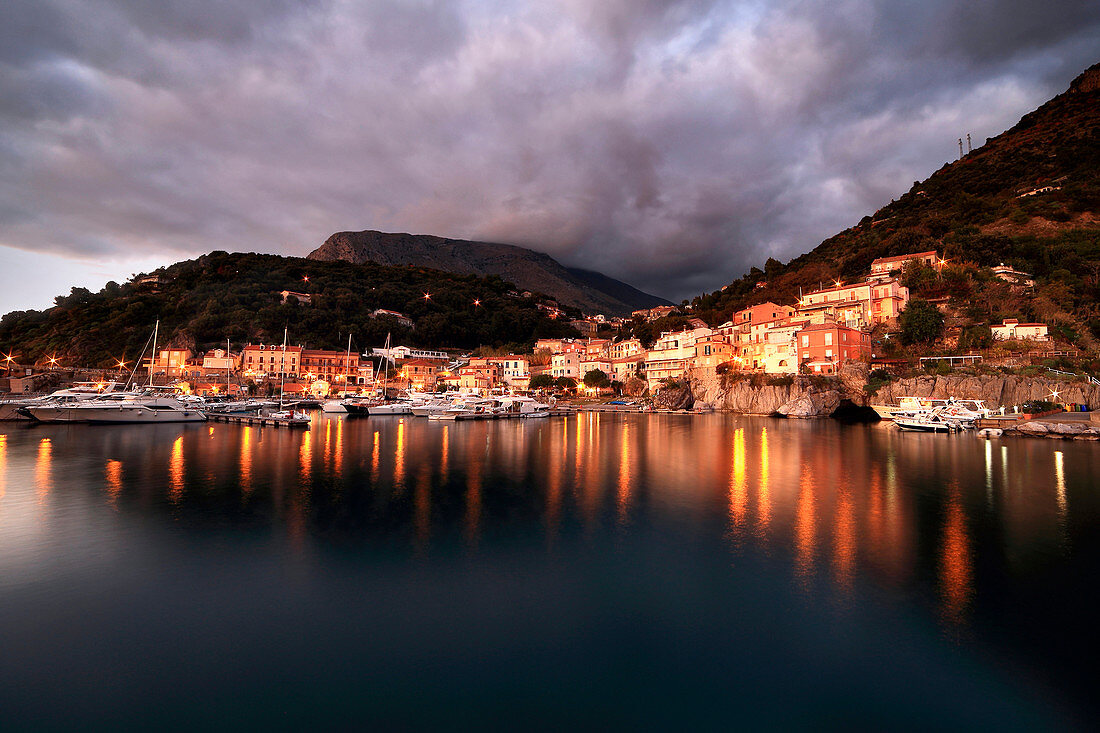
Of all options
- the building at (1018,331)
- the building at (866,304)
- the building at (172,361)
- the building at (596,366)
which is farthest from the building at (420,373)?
the building at (1018,331)

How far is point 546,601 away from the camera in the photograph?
257 inches

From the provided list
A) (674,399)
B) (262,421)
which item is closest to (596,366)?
(674,399)

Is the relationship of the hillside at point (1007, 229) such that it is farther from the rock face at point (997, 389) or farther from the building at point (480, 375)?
the building at point (480, 375)

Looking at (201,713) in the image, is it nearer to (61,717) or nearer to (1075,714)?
(61,717)

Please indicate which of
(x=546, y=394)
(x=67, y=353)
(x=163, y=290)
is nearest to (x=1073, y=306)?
(x=546, y=394)

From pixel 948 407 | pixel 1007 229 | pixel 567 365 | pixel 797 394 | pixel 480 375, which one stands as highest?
pixel 1007 229

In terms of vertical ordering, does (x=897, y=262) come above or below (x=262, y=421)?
above

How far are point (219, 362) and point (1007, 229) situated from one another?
82.9 m

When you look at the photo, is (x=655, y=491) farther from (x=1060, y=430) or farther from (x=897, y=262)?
(x=897, y=262)

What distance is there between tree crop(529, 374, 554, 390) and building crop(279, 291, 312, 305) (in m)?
37.0

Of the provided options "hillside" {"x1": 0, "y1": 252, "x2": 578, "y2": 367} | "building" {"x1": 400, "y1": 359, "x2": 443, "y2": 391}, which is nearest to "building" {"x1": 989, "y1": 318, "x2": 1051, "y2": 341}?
"building" {"x1": 400, "y1": 359, "x2": 443, "y2": 391}

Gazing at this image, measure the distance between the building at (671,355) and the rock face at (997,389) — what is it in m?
17.1

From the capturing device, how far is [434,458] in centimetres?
1839

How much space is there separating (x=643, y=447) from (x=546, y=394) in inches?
1268
